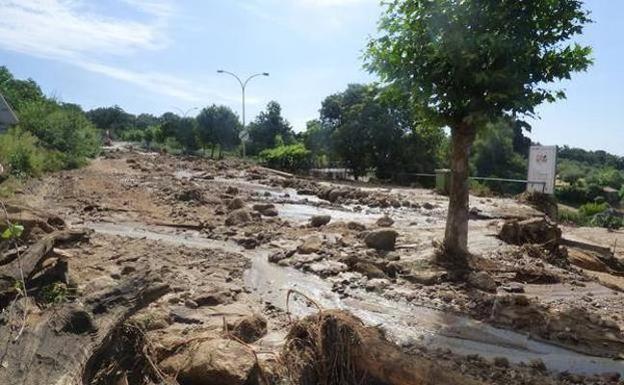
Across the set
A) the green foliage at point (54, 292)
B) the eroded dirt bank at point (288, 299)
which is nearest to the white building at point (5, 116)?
the eroded dirt bank at point (288, 299)

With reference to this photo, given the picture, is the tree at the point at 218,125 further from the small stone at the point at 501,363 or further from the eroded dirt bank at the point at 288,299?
the small stone at the point at 501,363

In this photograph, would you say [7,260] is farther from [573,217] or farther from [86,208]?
[573,217]

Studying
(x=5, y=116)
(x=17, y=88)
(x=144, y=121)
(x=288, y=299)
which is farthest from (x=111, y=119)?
(x=288, y=299)

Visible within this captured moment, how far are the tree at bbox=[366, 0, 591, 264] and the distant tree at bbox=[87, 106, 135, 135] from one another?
105605 mm

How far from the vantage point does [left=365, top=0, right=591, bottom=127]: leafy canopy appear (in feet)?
27.2

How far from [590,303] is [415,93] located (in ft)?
13.9

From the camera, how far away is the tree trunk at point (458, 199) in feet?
32.1

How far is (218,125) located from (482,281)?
46617mm

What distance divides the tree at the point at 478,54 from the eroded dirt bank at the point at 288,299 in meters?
2.80

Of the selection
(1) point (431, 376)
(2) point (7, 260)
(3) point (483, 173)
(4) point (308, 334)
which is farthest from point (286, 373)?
(3) point (483, 173)

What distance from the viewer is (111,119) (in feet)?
375

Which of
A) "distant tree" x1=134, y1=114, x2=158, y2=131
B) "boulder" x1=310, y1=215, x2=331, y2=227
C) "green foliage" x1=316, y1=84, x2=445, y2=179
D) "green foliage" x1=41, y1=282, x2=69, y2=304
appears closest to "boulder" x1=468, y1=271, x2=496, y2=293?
"boulder" x1=310, y1=215, x2=331, y2=227

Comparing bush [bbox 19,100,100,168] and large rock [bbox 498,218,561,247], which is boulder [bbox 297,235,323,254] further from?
bush [bbox 19,100,100,168]

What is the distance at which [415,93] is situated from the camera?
30.0ft
